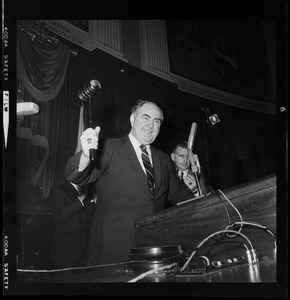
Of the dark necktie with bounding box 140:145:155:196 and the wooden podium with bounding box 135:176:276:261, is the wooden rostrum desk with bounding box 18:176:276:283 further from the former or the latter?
the dark necktie with bounding box 140:145:155:196

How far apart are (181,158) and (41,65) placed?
0.65m

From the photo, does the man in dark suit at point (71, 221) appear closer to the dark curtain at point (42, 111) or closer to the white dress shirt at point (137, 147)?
the dark curtain at point (42, 111)

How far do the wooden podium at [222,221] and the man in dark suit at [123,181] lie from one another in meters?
0.11

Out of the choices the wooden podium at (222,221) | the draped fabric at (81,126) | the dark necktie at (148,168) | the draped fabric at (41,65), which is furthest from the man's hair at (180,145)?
the draped fabric at (41,65)

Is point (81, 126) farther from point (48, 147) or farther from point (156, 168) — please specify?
point (156, 168)

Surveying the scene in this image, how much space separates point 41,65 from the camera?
179 centimetres

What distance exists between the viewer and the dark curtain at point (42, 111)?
5.74 feet

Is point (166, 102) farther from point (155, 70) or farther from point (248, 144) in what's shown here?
point (248, 144)

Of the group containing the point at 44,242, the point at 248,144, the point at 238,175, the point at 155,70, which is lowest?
the point at 44,242

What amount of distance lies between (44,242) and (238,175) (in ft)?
2.52

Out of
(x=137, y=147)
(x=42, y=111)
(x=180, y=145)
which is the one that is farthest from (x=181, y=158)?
(x=42, y=111)

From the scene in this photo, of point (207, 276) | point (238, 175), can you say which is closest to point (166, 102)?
point (238, 175)

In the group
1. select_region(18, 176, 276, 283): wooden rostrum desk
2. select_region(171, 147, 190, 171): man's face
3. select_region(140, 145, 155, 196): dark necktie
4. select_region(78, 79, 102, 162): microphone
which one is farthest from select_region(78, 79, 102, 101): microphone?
select_region(18, 176, 276, 283): wooden rostrum desk

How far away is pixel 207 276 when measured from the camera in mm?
1549
